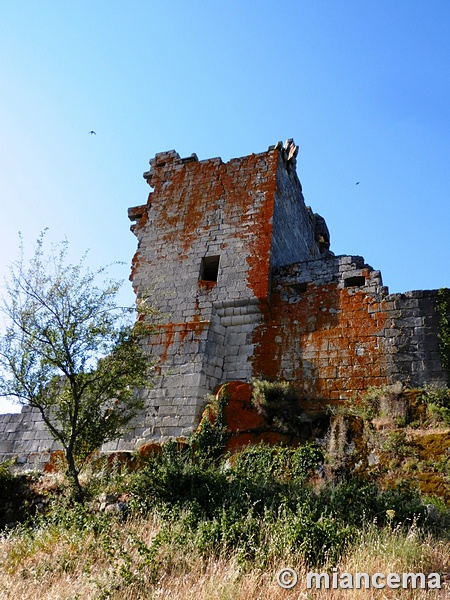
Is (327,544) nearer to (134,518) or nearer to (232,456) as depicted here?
(134,518)

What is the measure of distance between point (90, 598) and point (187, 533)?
153 centimetres

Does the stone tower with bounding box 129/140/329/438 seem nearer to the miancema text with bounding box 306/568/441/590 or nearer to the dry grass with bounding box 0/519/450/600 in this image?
the dry grass with bounding box 0/519/450/600

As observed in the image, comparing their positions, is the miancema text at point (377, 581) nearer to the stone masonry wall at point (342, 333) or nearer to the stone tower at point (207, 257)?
the stone masonry wall at point (342, 333)

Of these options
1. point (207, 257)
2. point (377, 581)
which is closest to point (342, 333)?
point (207, 257)

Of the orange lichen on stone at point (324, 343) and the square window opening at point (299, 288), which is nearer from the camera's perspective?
the orange lichen on stone at point (324, 343)

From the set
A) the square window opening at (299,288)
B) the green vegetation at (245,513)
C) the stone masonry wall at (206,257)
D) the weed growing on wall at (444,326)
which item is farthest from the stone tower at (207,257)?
the weed growing on wall at (444,326)

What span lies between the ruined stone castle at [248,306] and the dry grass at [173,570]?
4593 millimetres

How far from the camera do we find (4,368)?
8891 mm

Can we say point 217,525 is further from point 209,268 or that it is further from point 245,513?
point 209,268

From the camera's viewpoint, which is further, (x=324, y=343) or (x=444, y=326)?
(x=324, y=343)

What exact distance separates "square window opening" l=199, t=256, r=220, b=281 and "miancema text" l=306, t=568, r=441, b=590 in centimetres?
854

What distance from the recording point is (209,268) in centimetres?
1315

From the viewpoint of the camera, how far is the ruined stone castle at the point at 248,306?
1042cm

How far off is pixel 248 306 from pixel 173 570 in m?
7.05
